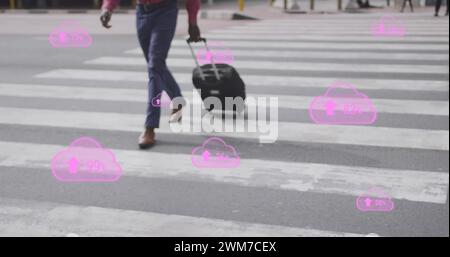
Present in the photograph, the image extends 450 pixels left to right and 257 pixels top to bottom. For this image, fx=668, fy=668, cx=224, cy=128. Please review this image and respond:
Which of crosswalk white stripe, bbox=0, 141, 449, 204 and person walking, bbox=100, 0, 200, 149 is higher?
person walking, bbox=100, 0, 200, 149

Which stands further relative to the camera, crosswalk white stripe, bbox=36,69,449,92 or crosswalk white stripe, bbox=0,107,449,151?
crosswalk white stripe, bbox=36,69,449,92

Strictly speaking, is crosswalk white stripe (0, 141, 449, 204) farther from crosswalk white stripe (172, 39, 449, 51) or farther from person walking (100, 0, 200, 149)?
crosswalk white stripe (172, 39, 449, 51)

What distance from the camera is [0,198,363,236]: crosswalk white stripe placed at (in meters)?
3.50

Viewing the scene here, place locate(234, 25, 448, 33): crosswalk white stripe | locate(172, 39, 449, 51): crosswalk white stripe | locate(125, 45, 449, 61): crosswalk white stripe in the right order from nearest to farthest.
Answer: locate(125, 45, 449, 61): crosswalk white stripe → locate(172, 39, 449, 51): crosswalk white stripe → locate(234, 25, 448, 33): crosswalk white stripe

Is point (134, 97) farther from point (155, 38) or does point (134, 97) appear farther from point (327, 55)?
point (327, 55)

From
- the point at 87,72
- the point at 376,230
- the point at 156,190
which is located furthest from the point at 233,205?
the point at 87,72

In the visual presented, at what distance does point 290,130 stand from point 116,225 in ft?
7.98

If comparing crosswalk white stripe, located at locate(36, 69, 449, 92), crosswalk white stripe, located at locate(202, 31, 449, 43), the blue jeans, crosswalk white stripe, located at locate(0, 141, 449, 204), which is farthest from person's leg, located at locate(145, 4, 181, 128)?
crosswalk white stripe, located at locate(202, 31, 449, 43)

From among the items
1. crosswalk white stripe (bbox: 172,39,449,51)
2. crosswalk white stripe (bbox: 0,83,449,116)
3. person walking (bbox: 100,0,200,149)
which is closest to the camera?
person walking (bbox: 100,0,200,149)

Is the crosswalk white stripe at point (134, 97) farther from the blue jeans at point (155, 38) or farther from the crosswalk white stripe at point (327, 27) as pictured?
the crosswalk white stripe at point (327, 27)

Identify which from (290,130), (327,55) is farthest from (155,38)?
(327,55)

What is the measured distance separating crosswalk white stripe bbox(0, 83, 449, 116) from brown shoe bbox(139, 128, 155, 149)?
5.48 ft

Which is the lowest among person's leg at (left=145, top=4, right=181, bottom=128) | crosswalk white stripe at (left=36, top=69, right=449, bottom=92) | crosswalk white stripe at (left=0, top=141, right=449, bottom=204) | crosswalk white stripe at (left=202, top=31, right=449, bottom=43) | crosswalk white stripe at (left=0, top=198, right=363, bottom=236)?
crosswalk white stripe at (left=202, top=31, right=449, bottom=43)
